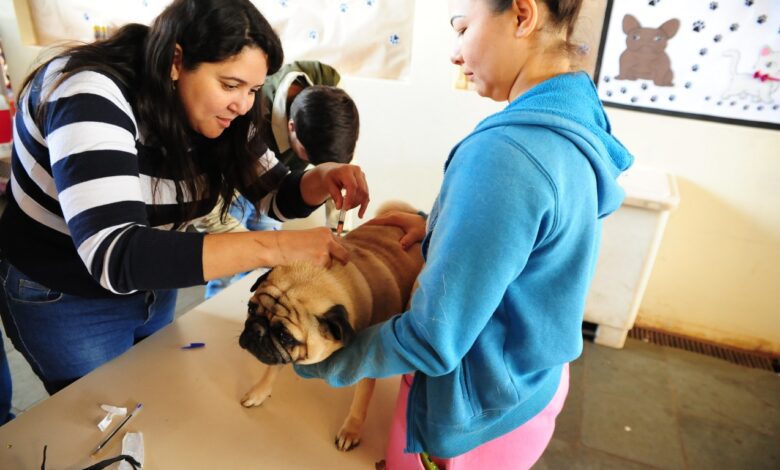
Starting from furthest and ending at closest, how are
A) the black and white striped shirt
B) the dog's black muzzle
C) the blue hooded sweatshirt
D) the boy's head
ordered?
the boy's head
the dog's black muzzle
the black and white striped shirt
the blue hooded sweatshirt

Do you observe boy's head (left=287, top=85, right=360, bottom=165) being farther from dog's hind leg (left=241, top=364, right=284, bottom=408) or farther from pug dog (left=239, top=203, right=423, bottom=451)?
dog's hind leg (left=241, top=364, right=284, bottom=408)

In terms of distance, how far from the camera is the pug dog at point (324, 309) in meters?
0.77

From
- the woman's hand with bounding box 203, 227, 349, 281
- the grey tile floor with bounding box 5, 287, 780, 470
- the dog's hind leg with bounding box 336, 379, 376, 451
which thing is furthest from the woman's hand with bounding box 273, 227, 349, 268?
the grey tile floor with bounding box 5, 287, 780, 470

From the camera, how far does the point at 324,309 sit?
78cm

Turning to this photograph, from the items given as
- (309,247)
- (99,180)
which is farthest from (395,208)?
(99,180)

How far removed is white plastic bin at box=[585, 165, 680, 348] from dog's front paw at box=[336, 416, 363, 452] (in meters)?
1.67

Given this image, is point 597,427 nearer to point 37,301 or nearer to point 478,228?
point 478,228

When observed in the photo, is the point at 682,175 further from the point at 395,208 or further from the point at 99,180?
the point at 99,180

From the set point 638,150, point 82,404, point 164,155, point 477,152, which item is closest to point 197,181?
point 164,155

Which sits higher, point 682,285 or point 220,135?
point 220,135

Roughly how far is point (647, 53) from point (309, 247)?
79.0 inches

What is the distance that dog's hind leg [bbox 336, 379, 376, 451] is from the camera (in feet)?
2.72

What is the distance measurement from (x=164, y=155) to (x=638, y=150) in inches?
84.3

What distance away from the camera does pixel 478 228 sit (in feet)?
1.72
